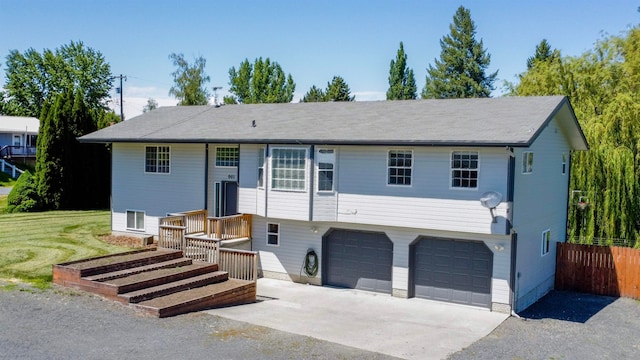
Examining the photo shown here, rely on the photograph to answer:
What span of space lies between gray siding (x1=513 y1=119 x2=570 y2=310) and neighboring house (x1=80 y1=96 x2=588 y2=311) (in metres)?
Answer: 0.07

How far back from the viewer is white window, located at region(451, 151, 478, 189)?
53.7 feet

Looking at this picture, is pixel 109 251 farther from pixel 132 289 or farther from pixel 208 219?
pixel 132 289

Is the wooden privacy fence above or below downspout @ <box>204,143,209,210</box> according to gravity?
below

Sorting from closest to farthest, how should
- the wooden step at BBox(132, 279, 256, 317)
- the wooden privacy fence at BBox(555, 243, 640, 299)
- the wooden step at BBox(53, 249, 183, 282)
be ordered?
the wooden step at BBox(132, 279, 256, 317), the wooden step at BBox(53, 249, 183, 282), the wooden privacy fence at BBox(555, 243, 640, 299)

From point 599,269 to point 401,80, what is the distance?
161 ft

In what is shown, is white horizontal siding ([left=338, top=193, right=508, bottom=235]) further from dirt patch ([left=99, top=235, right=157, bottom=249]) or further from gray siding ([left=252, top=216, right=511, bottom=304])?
dirt patch ([left=99, top=235, right=157, bottom=249])

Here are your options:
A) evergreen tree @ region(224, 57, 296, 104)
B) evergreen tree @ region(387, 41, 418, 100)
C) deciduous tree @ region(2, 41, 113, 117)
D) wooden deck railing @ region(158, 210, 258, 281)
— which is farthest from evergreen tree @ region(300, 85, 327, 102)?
wooden deck railing @ region(158, 210, 258, 281)

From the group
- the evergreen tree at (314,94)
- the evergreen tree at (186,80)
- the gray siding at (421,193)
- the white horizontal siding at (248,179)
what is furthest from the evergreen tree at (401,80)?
the gray siding at (421,193)

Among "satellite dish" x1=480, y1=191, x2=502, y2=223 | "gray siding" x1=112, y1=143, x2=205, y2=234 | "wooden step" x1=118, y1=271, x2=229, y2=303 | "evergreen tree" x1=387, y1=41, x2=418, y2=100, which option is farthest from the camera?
"evergreen tree" x1=387, y1=41, x2=418, y2=100

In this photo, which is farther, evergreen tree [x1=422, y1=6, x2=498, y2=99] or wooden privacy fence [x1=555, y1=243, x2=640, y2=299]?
evergreen tree [x1=422, y1=6, x2=498, y2=99]

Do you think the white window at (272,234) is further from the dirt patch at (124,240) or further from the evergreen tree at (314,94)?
the evergreen tree at (314,94)

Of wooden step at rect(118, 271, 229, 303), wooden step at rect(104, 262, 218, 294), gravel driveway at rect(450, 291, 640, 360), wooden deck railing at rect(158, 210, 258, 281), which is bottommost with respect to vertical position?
gravel driveway at rect(450, 291, 640, 360)

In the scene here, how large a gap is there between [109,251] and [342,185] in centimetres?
→ 939

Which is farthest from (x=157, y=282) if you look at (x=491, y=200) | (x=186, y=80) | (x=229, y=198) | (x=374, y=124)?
(x=186, y=80)
